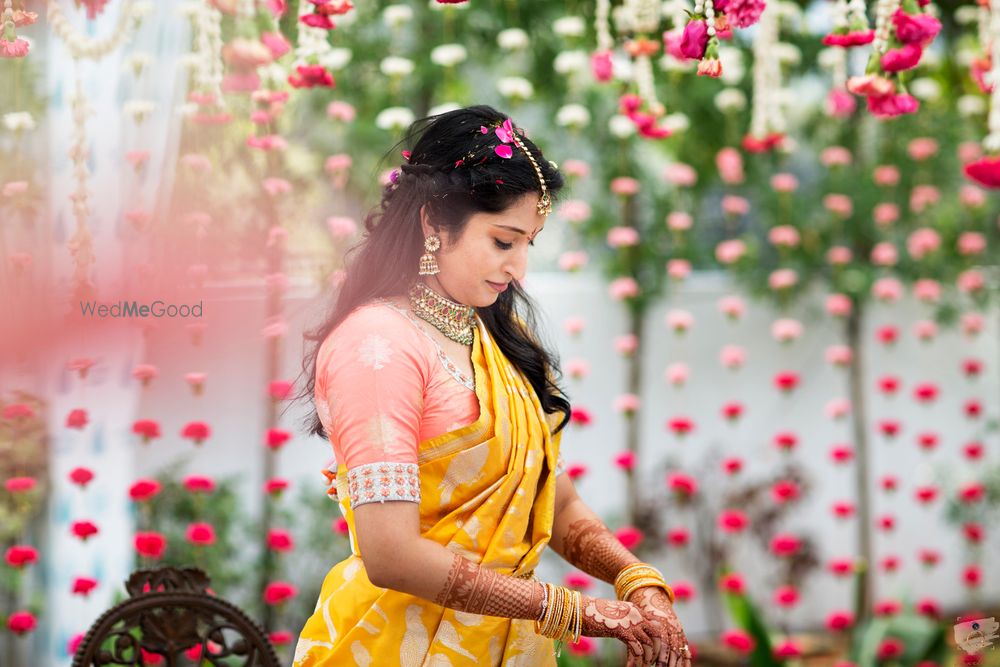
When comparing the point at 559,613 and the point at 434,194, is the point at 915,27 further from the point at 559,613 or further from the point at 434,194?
the point at 559,613

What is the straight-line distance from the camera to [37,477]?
296cm

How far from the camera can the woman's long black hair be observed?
157 centimetres

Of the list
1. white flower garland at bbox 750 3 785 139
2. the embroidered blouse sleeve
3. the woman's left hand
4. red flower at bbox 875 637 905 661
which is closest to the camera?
the embroidered blouse sleeve

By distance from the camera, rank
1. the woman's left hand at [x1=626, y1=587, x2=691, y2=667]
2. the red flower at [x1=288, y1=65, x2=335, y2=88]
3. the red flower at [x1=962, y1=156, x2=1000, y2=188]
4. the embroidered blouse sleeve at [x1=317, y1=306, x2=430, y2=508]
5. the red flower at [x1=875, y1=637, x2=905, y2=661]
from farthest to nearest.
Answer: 1. the red flower at [x1=875, y1=637, x2=905, y2=661]
2. the red flower at [x1=288, y1=65, x2=335, y2=88]
3. the red flower at [x1=962, y1=156, x2=1000, y2=188]
4. the woman's left hand at [x1=626, y1=587, x2=691, y2=667]
5. the embroidered blouse sleeve at [x1=317, y1=306, x2=430, y2=508]

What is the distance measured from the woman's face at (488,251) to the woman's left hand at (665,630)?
0.50 meters

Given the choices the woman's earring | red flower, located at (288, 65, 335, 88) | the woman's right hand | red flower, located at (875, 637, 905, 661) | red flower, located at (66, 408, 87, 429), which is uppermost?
red flower, located at (288, 65, 335, 88)

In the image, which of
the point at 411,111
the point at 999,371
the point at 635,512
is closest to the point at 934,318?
the point at 999,371

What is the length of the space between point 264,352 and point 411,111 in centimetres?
116

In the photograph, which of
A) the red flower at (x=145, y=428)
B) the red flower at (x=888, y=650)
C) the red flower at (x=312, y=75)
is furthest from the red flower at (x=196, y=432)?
the red flower at (x=888, y=650)

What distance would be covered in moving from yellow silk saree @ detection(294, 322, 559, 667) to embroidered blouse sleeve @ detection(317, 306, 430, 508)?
0.32 ft

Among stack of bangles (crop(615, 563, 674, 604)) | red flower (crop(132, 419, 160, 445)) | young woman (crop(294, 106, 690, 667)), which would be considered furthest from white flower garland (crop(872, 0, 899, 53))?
red flower (crop(132, 419, 160, 445))

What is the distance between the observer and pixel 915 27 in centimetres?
159

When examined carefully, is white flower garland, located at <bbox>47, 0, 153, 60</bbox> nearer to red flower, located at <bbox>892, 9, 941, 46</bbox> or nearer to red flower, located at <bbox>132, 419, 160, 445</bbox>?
red flower, located at <bbox>132, 419, 160, 445</bbox>

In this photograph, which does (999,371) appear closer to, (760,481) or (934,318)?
(934,318)
